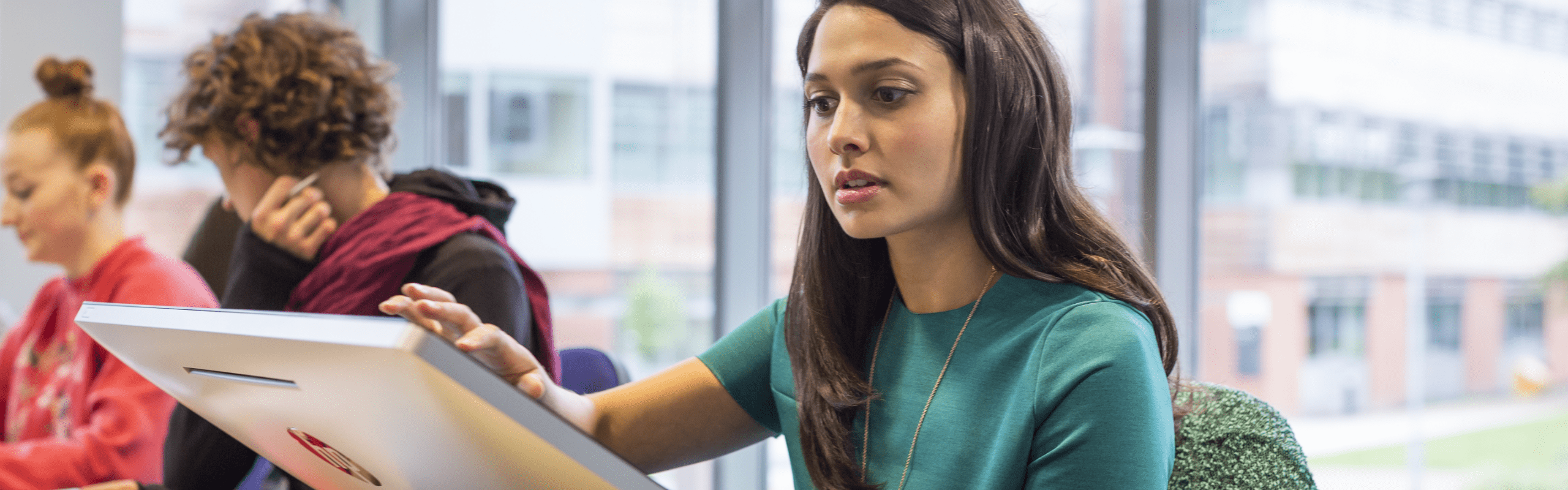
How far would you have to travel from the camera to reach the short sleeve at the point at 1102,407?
75 cm

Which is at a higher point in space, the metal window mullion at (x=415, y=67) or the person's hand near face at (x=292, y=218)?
the metal window mullion at (x=415, y=67)

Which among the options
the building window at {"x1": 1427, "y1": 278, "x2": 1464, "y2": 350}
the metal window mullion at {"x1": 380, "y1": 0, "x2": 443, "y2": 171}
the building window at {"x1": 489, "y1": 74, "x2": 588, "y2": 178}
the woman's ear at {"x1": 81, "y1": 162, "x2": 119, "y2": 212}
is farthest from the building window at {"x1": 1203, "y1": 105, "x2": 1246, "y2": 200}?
the metal window mullion at {"x1": 380, "y1": 0, "x2": 443, "y2": 171}

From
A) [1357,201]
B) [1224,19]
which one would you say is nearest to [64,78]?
[1224,19]

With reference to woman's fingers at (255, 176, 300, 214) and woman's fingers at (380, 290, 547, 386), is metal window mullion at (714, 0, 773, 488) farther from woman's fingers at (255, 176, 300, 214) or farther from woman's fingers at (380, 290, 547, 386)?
woman's fingers at (380, 290, 547, 386)

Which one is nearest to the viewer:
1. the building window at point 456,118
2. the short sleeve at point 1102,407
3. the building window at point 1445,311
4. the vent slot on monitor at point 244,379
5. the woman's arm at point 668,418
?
the vent slot on monitor at point 244,379

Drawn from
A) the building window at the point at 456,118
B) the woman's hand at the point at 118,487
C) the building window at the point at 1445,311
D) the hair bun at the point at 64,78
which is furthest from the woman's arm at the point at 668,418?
the building window at the point at 456,118

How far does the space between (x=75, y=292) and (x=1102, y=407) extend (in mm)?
1721

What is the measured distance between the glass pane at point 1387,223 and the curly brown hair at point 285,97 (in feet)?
5.05

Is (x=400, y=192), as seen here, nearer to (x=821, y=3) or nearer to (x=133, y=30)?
(x=821, y=3)

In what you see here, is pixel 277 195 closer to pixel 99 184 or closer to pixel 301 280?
pixel 301 280

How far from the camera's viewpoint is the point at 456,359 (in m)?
0.45

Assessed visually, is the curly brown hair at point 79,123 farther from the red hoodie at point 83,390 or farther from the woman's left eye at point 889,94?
the woman's left eye at point 889,94

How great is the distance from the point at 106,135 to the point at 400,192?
0.70m

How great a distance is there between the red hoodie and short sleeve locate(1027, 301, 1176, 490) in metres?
1.28
